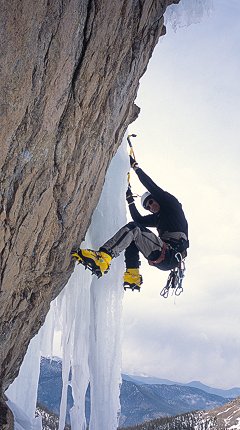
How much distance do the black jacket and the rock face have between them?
2.59 feet

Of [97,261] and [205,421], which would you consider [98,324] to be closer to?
[97,261]

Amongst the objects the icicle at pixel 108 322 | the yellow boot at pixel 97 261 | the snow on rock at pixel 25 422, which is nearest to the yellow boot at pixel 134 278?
the yellow boot at pixel 97 261

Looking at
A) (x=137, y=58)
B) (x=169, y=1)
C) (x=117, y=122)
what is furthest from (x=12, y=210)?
(x=169, y=1)

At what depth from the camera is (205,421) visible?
5231 centimetres

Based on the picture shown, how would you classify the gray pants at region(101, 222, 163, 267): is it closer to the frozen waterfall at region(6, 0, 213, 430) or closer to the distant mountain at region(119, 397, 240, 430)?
the frozen waterfall at region(6, 0, 213, 430)

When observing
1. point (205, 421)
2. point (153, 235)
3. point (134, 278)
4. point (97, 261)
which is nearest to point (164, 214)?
point (153, 235)

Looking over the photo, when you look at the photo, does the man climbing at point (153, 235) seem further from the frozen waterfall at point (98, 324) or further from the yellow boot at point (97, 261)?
the frozen waterfall at point (98, 324)

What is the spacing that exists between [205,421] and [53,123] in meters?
57.1

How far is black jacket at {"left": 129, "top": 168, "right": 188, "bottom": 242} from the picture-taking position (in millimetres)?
5738

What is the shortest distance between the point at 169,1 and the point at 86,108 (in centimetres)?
228

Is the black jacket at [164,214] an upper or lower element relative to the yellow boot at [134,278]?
upper

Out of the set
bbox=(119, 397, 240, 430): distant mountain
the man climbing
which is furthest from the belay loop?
bbox=(119, 397, 240, 430): distant mountain

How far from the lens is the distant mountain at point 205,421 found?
46969mm

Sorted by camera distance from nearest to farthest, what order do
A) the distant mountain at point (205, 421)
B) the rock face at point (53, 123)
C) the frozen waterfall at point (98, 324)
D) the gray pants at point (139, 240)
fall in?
the rock face at point (53, 123)
the gray pants at point (139, 240)
the frozen waterfall at point (98, 324)
the distant mountain at point (205, 421)
